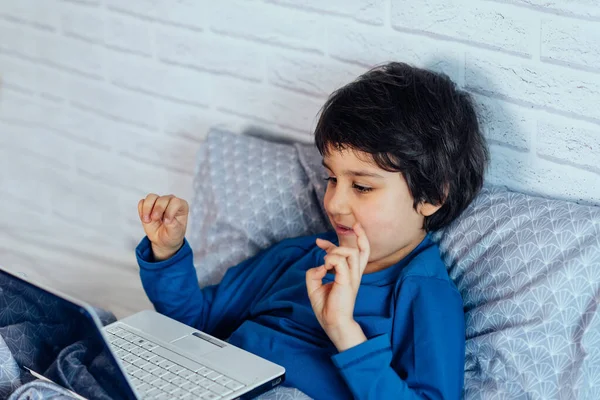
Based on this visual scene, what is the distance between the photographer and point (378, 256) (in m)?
1.39

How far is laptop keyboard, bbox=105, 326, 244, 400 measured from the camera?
1.22 m

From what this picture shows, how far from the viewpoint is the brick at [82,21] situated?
1955 mm

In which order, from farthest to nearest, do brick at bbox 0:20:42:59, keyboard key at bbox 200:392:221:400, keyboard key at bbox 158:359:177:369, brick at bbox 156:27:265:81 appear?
brick at bbox 0:20:42:59 < brick at bbox 156:27:265:81 < keyboard key at bbox 158:359:177:369 < keyboard key at bbox 200:392:221:400

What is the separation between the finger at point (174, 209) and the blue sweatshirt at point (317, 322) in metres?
0.07

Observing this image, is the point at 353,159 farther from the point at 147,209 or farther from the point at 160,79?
the point at 160,79

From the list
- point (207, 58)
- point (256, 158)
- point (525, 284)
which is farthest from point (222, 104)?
point (525, 284)

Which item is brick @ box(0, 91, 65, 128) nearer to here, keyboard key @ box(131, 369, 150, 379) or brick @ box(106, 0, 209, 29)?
brick @ box(106, 0, 209, 29)

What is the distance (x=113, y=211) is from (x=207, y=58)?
53 cm

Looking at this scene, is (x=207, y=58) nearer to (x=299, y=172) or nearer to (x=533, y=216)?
Answer: (x=299, y=172)

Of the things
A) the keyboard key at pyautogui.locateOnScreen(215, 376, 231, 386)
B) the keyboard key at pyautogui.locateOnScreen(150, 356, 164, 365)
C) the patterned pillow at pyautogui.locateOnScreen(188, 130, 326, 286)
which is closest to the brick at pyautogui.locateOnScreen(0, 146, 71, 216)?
the patterned pillow at pyautogui.locateOnScreen(188, 130, 326, 286)

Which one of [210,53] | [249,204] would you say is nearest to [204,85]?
[210,53]

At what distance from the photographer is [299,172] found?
1605 millimetres

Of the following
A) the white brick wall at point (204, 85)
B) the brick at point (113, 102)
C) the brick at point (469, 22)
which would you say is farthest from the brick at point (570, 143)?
the brick at point (113, 102)

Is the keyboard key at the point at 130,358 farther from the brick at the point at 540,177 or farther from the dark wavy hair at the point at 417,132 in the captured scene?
the brick at the point at 540,177
